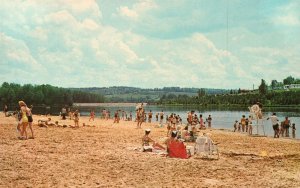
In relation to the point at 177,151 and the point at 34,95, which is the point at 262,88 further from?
the point at 177,151

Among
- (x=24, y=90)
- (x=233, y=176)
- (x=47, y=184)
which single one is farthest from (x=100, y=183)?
(x=24, y=90)

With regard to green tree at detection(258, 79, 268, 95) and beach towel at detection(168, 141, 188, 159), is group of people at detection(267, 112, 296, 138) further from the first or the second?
green tree at detection(258, 79, 268, 95)

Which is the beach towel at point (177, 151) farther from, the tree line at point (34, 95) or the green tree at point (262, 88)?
the green tree at point (262, 88)

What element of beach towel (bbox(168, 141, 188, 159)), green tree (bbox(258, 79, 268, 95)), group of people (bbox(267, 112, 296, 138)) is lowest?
beach towel (bbox(168, 141, 188, 159))

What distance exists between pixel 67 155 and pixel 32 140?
5.82 meters

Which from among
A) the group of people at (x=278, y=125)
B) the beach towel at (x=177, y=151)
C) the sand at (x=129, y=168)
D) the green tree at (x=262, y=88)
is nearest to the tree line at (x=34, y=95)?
the green tree at (x=262, y=88)

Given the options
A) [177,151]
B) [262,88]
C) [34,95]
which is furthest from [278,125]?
[262,88]

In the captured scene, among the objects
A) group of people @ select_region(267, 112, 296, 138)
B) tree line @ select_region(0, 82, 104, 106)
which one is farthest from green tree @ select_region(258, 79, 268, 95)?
group of people @ select_region(267, 112, 296, 138)

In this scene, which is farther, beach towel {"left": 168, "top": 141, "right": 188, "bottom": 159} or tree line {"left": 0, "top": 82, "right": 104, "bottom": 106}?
tree line {"left": 0, "top": 82, "right": 104, "bottom": 106}

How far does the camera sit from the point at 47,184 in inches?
478

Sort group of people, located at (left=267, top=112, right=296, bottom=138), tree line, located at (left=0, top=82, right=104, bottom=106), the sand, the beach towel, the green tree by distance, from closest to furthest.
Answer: the sand → the beach towel → group of people, located at (left=267, top=112, right=296, bottom=138) → tree line, located at (left=0, top=82, right=104, bottom=106) → the green tree

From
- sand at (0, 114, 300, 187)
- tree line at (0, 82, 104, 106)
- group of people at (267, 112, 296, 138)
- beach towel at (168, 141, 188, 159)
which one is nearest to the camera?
sand at (0, 114, 300, 187)

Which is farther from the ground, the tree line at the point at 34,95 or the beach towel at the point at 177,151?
the tree line at the point at 34,95

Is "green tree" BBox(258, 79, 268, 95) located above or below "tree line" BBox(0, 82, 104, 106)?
above
